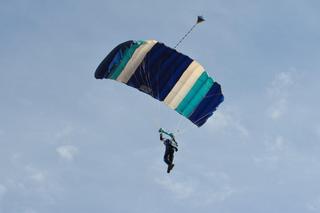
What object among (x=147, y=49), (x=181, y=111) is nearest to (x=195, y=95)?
(x=181, y=111)

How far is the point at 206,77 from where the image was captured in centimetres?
3042

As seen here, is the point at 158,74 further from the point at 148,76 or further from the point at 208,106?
the point at 208,106

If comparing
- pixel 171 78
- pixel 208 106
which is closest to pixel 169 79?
pixel 171 78

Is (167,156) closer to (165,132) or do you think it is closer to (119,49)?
(165,132)

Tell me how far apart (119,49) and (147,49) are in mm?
1291

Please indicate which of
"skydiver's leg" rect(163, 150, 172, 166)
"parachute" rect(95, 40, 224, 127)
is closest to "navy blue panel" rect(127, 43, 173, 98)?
"parachute" rect(95, 40, 224, 127)

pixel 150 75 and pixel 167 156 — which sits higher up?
pixel 150 75

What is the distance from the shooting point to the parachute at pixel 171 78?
2989 cm

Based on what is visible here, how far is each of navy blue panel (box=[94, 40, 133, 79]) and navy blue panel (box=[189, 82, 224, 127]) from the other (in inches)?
158

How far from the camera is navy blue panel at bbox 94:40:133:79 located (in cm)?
2911

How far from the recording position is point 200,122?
30.7 metres

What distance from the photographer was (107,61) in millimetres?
29438

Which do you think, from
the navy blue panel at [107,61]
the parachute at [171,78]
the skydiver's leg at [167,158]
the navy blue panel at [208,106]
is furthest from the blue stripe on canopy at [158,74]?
the skydiver's leg at [167,158]

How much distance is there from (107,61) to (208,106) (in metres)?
4.62
